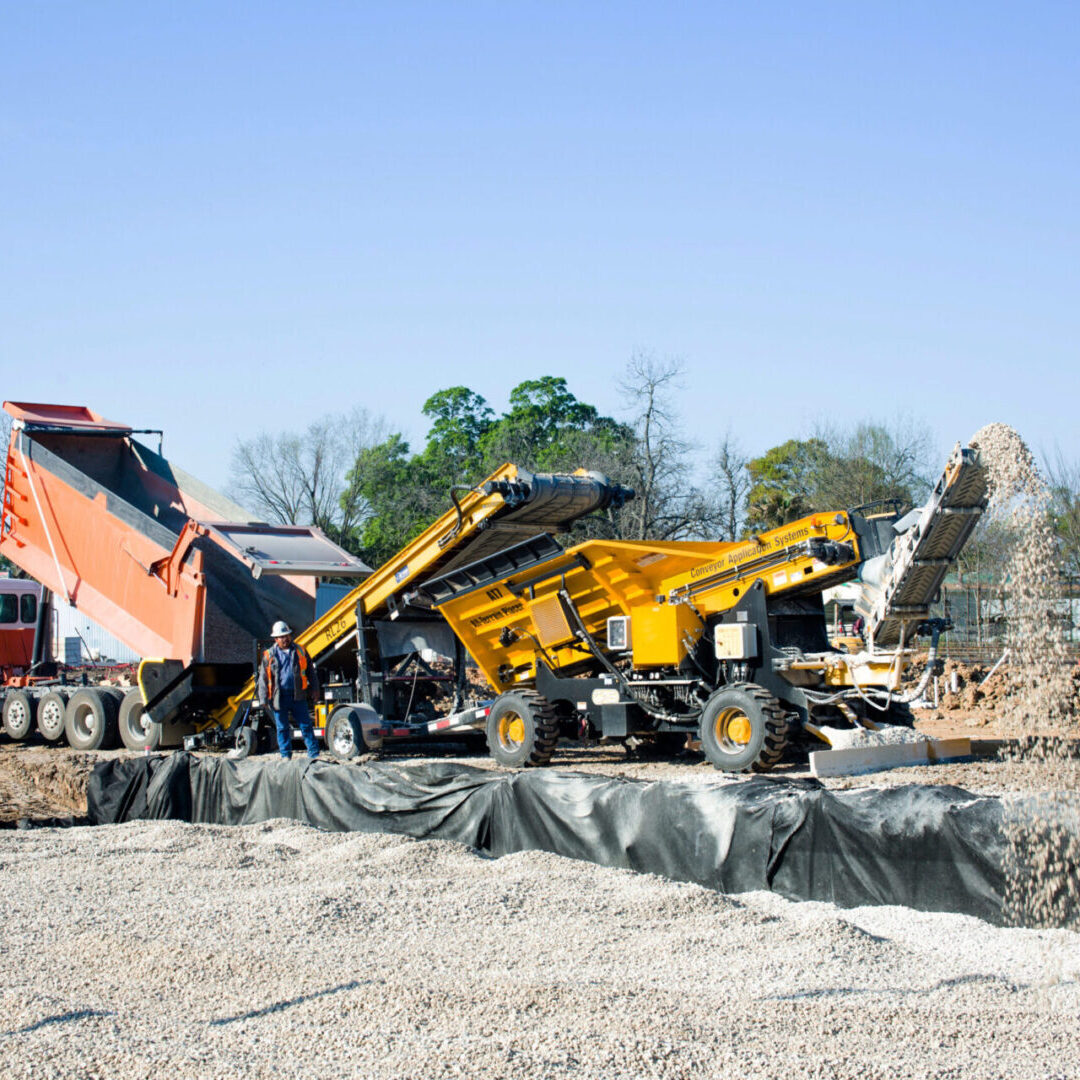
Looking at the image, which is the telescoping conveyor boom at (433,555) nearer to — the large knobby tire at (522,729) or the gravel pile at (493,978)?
the large knobby tire at (522,729)

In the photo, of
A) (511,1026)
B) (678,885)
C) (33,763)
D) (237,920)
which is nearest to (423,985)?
(511,1026)

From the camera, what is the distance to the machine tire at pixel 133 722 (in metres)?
15.6

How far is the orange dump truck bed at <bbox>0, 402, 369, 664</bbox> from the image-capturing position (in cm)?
1439

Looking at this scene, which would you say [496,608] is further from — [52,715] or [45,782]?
[52,715]

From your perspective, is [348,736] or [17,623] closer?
[348,736]

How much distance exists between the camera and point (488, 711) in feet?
44.8

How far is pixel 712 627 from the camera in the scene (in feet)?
40.6

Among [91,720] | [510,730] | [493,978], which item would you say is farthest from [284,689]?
[493,978]

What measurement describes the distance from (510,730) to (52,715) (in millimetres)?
7587

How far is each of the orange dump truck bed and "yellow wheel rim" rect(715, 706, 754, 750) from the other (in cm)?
551

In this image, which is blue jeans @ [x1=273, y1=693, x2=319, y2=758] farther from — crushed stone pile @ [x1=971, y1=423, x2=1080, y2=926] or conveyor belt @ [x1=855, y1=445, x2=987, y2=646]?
crushed stone pile @ [x1=971, y1=423, x2=1080, y2=926]

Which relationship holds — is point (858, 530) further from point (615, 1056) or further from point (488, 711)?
point (615, 1056)

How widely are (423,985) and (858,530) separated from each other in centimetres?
754

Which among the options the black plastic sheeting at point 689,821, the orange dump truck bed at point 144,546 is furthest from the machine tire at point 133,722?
the black plastic sheeting at point 689,821
